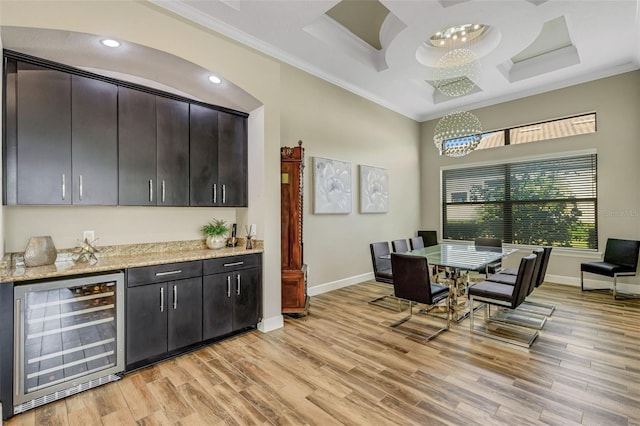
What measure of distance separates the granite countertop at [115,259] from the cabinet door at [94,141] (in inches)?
21.0

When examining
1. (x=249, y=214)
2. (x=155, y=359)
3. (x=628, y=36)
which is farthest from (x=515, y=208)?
(x=155, y=359)

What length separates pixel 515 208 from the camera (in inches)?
233

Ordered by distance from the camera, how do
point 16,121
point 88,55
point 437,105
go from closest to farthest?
point 16,121
point 88,55
point 437,105

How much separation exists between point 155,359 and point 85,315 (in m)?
0.71

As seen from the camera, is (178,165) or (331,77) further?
(331,77)

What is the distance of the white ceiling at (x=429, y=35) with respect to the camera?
3266 mm

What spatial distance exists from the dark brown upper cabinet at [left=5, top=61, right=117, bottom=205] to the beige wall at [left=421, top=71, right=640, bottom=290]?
6.62m

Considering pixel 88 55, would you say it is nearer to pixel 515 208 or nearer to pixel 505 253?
pixel 505 253

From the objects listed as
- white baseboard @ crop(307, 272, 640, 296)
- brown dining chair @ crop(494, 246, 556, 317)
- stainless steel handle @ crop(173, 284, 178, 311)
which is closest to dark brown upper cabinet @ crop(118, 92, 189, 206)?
stainless steel handle @ crop(173, 284, 178, 311)

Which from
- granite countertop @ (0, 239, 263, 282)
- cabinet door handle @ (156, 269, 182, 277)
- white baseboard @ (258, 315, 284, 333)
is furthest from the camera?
white baseboard @ (258, 315, 284, 333)

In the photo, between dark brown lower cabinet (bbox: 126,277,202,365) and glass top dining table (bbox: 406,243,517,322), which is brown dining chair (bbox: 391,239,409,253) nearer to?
glass top dining table (bbox: 406,243,517,322)

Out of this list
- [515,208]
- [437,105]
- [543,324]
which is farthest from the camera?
[437,105]

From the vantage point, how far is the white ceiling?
3266 millimetres

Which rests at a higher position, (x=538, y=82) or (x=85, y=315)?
(x=538, y=82)
